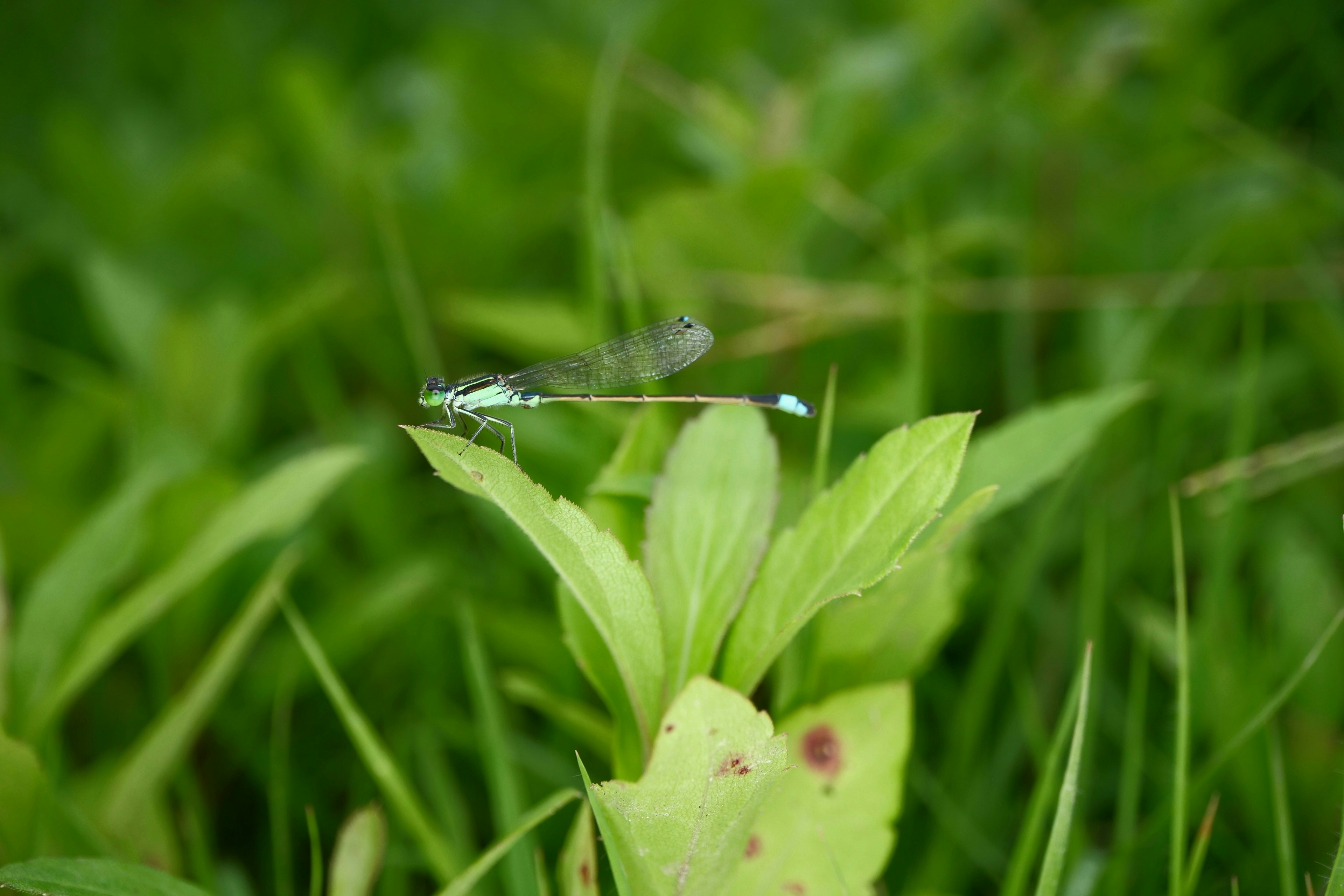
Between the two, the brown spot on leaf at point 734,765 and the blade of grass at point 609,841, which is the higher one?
the brown spot on leaf at point 734,765

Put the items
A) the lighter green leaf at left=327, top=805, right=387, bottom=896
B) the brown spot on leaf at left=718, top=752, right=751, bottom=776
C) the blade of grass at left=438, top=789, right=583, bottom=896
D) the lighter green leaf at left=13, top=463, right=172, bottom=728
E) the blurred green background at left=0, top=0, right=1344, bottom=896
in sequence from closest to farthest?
1. the brown spot on leaf at left=718, top=752, right=751, bottom=776
2. the blade of grass at left=438, top=789, right=583, bottom=896
3. the lighter green leaf at left=327, top=805, right=387, bottom=896
4. the lighter green leaf at left=13, top=463, right=172, bottom=728
5. the blurred green background at left=0, top=0, right=1344, bottom=896

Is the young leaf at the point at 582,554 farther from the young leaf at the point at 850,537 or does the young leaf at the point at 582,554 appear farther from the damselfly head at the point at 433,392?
the damselfly head at the point at 433,392

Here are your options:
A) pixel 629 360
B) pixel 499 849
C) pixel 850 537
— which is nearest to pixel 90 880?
pixel 499 849

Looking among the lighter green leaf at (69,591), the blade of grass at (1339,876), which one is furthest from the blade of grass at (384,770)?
the blade of grass at (1339,876)

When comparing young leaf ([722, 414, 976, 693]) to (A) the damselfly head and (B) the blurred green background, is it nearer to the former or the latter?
(B) the blurred green background

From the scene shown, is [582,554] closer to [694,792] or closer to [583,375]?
[694,792]

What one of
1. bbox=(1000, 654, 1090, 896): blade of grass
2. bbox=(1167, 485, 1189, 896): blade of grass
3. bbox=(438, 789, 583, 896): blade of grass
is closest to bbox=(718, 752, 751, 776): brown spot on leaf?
bbox=(438, 789, 583, 896): blade of grass
